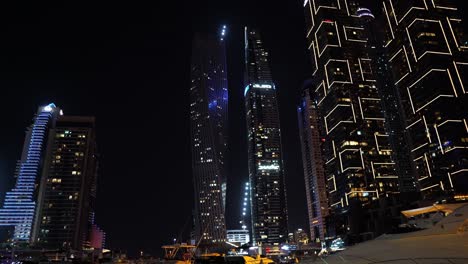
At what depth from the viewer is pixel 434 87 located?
13125cm

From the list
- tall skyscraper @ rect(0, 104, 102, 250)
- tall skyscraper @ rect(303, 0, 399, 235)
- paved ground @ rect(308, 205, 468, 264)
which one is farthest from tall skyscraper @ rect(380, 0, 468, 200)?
tall skyscraper @ rect(0, 104, 102, 250)

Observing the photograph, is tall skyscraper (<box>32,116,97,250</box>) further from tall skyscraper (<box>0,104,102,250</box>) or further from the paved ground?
the paved ground

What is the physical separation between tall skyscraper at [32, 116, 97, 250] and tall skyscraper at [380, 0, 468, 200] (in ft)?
456

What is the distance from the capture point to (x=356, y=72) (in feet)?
565

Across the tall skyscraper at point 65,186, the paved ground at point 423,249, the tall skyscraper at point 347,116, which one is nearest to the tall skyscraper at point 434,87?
the tall skyscraper at point 347,116

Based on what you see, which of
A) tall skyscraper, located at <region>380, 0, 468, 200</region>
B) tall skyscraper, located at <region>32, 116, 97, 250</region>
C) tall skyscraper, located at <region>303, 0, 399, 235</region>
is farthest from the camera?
tall skyscraper, located at <region>32, 116, 97, 250</region>

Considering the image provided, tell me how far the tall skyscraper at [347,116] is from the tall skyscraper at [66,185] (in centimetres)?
11072

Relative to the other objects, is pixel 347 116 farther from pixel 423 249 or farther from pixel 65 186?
pixel 423 249

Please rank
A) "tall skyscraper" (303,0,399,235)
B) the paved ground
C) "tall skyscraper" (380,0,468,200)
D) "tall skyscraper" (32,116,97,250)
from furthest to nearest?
"tall skyscraper" (32,116,97,250) < "tall skyscraper" (303,0,399,235) < "tall skyscraper" (380,0,468,200) < the paved ground

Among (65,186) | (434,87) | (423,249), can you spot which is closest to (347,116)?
(434,87)

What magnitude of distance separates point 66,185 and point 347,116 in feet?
419

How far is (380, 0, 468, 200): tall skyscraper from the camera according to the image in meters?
122

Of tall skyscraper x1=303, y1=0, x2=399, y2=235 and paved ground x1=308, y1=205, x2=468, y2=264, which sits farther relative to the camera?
tall skyscraper x1=303, y1=0, x2=399, y2=235

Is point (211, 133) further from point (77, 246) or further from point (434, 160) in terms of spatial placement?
point (434, 160)
